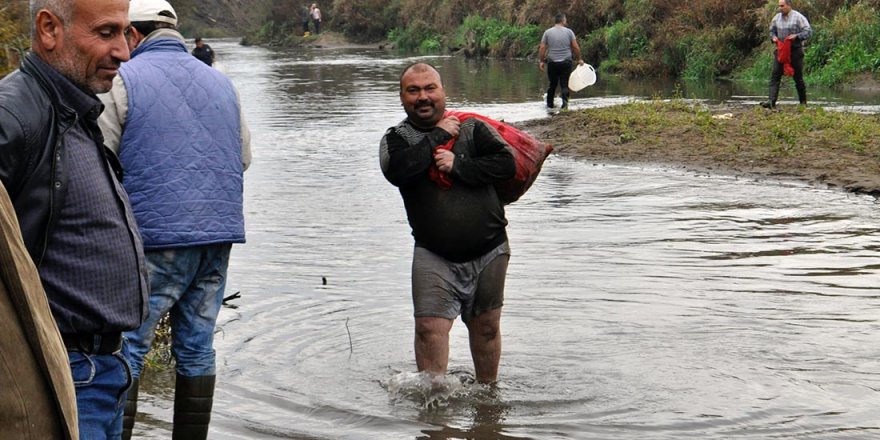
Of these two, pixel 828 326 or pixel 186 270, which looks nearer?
pixel 186 270

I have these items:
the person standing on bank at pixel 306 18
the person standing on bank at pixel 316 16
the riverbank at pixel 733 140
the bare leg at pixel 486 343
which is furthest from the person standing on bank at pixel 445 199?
the person standing on bank at pixel 306 18

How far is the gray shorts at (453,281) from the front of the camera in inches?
239

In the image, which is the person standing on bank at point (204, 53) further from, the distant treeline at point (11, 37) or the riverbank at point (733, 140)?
the distant treeline at point (11, 37)

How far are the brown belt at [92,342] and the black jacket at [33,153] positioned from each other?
0.22m

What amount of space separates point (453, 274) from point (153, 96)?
5.95 feet

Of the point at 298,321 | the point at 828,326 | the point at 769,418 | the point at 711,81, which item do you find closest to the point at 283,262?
the point at 298,321

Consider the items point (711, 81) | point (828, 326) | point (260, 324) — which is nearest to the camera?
point (828, 326)

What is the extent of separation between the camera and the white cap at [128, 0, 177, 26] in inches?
199

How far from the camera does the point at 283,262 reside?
10.2 metres

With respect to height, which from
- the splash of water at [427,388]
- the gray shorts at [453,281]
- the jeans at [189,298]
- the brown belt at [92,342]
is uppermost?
the brown belt at [92,342]

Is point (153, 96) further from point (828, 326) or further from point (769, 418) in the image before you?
point (828, 326)

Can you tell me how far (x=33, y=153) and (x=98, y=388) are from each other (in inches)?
26.1

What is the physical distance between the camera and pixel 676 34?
3259 cm

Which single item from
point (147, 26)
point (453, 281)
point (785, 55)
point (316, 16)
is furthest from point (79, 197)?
point (316, 16)
